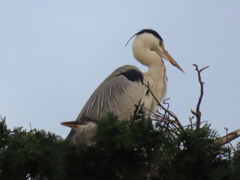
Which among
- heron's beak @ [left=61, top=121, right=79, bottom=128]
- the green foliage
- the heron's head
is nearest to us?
the green foliage

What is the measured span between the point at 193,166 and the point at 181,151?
10cm

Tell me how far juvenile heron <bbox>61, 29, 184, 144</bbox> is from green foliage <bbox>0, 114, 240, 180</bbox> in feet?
6.29

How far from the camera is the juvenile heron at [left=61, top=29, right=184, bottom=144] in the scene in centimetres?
576

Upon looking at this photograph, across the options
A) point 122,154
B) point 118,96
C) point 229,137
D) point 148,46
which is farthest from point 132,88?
point 122,154

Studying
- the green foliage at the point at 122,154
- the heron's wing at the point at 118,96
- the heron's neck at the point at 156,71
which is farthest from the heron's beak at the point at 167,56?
the green foliage at the point at 122,154

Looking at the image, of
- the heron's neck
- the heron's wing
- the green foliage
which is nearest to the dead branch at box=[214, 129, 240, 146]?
the green foliage

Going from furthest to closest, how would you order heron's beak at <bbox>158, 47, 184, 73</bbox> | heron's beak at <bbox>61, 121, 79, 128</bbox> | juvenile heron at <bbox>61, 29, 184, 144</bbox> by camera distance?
heron's beak at <bbox>158, 47, 184, 73</bbox>, juvenile heron at <bbox>61, 29, 184, 144</bbox>, heron's beak at <bbox>61, 121, 79, 128</bbox>

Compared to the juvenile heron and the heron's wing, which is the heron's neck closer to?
the juvenile heron

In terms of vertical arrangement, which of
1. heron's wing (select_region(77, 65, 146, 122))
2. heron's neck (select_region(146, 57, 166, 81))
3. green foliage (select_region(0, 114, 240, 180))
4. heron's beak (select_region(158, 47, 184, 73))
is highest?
heron's beak (select_region(158, 47, 184, 73))

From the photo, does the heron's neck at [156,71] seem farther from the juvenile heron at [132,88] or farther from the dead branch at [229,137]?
the dead branch at [229,137]

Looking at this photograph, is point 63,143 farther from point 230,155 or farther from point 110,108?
point 110,108

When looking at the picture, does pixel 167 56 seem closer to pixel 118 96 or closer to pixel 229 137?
pixel 118 96

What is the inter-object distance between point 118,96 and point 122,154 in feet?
8.66

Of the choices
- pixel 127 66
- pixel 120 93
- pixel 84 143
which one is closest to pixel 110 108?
pixel 120 93
